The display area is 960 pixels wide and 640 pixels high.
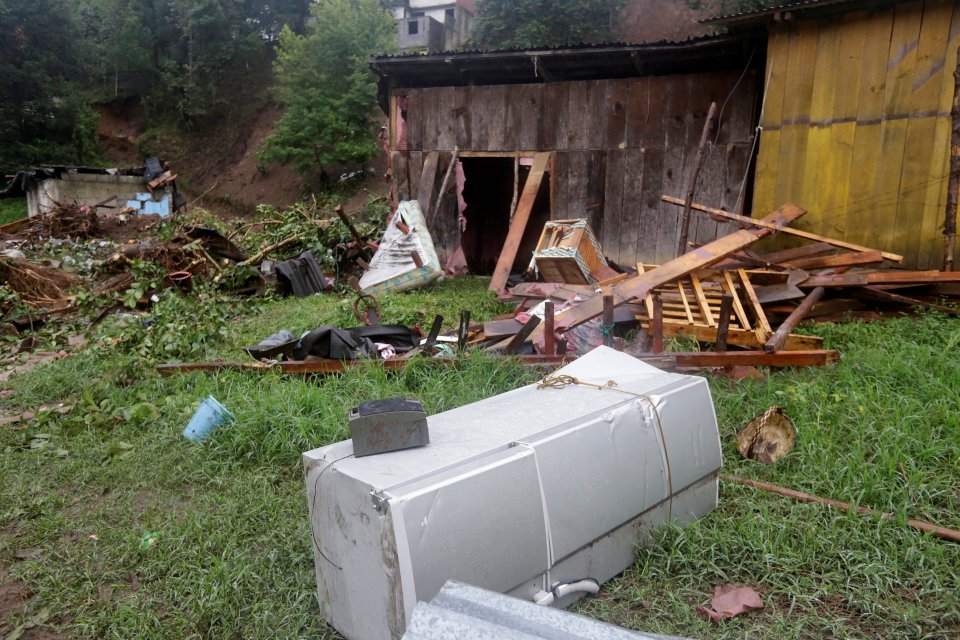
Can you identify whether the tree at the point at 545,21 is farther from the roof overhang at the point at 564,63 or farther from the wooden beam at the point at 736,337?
the wooden beam at the point at 736,337

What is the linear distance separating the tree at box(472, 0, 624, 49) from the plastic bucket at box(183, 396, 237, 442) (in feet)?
68.8

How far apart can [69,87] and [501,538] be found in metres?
33.1

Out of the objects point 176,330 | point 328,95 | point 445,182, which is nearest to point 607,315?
point 176,330

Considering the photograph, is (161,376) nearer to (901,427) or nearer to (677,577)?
(677,577)

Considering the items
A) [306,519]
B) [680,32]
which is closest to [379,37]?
[680,32]

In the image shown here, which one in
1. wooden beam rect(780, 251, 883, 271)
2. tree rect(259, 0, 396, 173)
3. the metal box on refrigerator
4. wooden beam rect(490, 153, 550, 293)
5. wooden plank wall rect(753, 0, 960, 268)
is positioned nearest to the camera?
the metal box on refrigerator

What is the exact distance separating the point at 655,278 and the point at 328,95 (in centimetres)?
2171

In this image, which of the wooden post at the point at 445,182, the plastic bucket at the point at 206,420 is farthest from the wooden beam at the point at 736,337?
the wooden post at the point at 445,182

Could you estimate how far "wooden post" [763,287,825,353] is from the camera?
16.8 feet

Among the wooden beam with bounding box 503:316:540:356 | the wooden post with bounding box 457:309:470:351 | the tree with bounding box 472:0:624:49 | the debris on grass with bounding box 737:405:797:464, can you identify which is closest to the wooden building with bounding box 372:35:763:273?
the wooden beam with bounding box 503:316:540:356

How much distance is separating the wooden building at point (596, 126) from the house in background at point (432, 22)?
24403mm

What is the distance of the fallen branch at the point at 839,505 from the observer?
9.77 ft

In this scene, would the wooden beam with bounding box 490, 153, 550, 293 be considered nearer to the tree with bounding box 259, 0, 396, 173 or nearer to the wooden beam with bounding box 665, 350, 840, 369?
the wooden beam with bounding box 665, 350, 840, 369

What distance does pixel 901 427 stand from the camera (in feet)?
12.7
